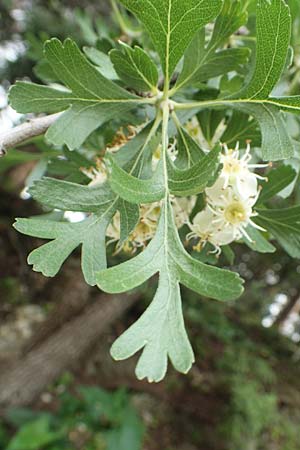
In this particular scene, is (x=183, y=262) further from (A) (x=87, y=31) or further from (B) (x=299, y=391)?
(B) (x=299, y=391)

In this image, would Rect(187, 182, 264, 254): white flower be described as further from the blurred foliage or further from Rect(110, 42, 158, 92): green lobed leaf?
the blurred foliage

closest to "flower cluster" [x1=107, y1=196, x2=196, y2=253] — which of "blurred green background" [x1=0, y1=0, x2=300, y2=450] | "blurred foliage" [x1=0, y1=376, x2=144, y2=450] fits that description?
"blurred green background" [x1=0, y1=0, x2=300, y2=450]

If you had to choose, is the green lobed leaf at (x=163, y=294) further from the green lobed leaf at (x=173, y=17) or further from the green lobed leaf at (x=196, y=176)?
the green lobed leaf at (x=173, y=17)

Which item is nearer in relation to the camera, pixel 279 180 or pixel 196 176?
pixel 196 176

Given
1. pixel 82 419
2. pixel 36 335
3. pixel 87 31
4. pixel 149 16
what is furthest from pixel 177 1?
pixel 36 335

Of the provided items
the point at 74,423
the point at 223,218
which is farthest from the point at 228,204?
the point at 74,423

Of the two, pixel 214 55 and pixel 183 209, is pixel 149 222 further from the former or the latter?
pixel 214 55
